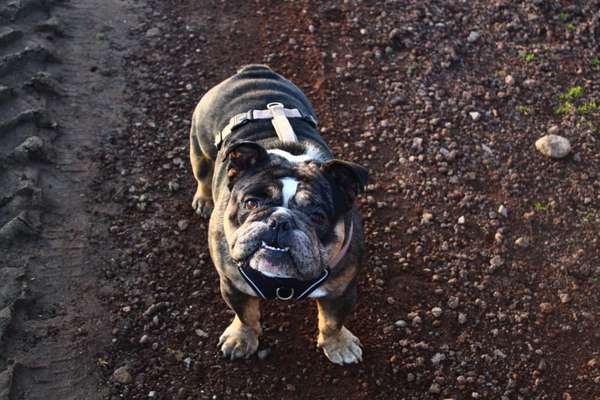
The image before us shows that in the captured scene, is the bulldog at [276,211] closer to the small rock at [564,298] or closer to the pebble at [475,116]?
the small rock at [564,298]

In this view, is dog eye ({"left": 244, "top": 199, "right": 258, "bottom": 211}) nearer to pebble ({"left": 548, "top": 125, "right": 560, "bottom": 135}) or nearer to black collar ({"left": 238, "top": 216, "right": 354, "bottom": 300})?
black collar ({"left": 238, "top": 216, "right": 354, "bottom": 300})

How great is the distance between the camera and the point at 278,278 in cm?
397

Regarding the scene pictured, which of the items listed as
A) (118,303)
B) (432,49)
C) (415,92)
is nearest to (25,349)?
(118,303)

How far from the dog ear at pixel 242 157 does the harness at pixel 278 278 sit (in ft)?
1.47

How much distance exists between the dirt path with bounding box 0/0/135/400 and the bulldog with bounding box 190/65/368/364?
1.27 metres

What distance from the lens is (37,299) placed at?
207 inches

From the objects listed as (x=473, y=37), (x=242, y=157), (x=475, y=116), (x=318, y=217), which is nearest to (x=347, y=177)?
(x=318, y=217)

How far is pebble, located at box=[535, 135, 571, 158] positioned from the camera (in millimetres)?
6457

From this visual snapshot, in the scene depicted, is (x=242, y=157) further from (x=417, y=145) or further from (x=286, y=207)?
(x=417, y=145)

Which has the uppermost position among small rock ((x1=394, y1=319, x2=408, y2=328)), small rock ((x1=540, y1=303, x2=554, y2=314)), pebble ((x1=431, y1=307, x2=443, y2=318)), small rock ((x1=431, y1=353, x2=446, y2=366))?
small rock ((x1=540, y1=303, x2=554, y2=314))

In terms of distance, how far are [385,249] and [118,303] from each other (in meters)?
2.34

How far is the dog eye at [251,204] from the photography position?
13.3ft

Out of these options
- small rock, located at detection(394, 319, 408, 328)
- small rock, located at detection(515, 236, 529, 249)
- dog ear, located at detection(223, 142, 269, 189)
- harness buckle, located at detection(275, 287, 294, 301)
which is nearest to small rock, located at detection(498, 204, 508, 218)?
small rock, located at detection(515, 236, 529, 249)

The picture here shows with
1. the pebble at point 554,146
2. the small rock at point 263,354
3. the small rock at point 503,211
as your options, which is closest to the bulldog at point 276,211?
the small rock at point 263,354
